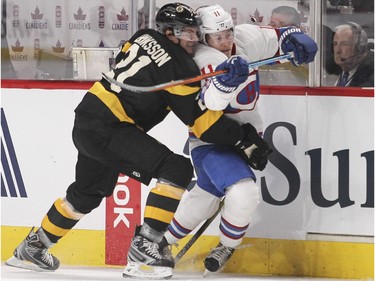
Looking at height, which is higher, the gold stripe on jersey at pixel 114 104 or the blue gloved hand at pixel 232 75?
the blue gloved hand at pixel 232 75

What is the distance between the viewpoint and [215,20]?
15.0 feet

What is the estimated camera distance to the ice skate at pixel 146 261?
176 inches

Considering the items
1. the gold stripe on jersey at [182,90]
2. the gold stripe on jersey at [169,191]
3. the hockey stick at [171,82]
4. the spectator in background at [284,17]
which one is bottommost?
the gold stripe on jersey at [169,191]

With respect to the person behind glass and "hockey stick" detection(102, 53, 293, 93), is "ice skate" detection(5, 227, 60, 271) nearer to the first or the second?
"hockey stick" detection(102, 53, 293, 93)

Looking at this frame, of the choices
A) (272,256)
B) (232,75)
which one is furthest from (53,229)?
(232,75)

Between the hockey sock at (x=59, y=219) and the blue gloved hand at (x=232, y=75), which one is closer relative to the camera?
the blue gloved hand at (x=232, y=75)

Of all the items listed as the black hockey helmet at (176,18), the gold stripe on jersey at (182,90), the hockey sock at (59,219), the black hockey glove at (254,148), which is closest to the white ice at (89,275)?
the hockey sock at (59,219)

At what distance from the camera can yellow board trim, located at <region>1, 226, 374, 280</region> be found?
16.0 ft

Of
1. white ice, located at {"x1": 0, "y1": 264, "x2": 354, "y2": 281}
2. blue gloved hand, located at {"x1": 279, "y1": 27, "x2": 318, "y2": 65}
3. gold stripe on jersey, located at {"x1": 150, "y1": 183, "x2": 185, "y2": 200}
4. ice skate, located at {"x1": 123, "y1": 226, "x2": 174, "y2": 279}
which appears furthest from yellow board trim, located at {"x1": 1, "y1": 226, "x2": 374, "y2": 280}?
blue gloved hand, located at {"x1": 279, "y1": 27, "x2": 318, "y2": 65}

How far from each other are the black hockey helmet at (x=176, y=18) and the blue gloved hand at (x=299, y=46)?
35 centimetres

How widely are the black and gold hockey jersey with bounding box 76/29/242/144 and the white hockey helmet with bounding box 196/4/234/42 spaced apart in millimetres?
134

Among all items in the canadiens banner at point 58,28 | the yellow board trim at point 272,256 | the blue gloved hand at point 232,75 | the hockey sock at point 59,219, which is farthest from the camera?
the canadiens banner at point 58,28

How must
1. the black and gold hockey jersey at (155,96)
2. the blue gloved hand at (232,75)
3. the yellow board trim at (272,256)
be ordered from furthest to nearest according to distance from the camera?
the yellow board trim at (272,256) → the black and gold hockey jersey at (155,96) → the blue gloved hand at (232,75)

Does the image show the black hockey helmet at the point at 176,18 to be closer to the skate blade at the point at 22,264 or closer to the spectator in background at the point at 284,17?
the spectator in background at the point at 284,17
